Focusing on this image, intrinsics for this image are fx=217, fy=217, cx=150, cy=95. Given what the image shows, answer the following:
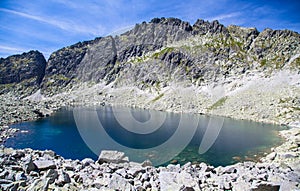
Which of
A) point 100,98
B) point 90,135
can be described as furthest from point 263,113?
point 100,98

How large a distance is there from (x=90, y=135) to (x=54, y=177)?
3980cm

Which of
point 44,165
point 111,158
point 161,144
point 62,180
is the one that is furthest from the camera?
point 161,144

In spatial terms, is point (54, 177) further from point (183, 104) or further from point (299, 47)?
point (299, 47)

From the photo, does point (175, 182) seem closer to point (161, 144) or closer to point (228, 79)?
point (161, 144)

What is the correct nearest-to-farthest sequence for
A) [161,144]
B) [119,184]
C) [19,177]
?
[19,177], [119,184], [161,144]

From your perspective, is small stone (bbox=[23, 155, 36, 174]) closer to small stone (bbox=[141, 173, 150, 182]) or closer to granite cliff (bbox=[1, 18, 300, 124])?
small stone (bbox=[141, 173, 150, 182])

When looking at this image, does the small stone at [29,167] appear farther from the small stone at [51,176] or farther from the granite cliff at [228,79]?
the granite cliff at [228,79]

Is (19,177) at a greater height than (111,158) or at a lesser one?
greater

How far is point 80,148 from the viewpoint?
41.5 meters

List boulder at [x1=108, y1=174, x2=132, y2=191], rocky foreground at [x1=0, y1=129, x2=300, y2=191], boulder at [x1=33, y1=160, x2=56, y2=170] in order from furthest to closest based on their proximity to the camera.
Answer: boulder at [x1=33, y1=160, x2=56, y2=170] → boulder at [x1=108, y1=174, x2=132, y2=191] → rocky foreground at [x1=0, y1=129, x2=300, y2=191]

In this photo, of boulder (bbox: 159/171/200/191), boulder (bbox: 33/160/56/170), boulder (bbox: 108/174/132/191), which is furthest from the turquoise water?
boulder (bbox: 108/174/132/191)

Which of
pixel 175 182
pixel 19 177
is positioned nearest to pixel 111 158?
pixel 175 182

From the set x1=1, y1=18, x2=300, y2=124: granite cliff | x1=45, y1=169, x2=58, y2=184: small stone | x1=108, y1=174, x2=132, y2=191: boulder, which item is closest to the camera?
x1=45, y1=169, x2=58, y2=184: small stone

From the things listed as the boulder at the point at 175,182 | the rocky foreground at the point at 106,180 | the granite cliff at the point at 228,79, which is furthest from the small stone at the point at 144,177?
the granite cliff at the point at 228,79
